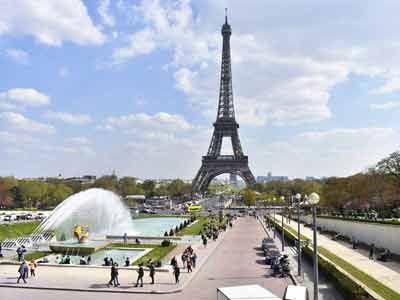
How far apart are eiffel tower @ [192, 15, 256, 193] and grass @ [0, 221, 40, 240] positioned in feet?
249

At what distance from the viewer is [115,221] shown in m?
54.6

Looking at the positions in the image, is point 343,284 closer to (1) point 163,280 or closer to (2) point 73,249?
(1) point 163,280

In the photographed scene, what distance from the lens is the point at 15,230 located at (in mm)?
51094

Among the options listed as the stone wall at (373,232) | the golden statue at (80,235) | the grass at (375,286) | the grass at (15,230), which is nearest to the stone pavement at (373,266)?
the grass at (375,286)

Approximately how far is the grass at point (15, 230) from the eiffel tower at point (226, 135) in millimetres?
76019

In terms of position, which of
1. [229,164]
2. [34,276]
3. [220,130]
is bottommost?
[34,276]

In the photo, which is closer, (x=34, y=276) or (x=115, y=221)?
(x=34, y=276)

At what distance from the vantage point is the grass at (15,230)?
159ft

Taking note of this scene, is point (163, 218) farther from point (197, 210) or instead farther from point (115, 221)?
point (115, 221)

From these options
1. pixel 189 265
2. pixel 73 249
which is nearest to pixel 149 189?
pixel 73 249

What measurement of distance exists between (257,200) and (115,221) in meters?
86.1

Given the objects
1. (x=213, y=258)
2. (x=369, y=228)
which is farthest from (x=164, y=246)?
(x=369, y=228)

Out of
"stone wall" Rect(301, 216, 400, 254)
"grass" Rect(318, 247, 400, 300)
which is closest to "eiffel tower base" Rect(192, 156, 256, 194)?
"stone wall" Rect(301, 216, 400, 254)

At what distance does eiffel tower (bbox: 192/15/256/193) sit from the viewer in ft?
417
